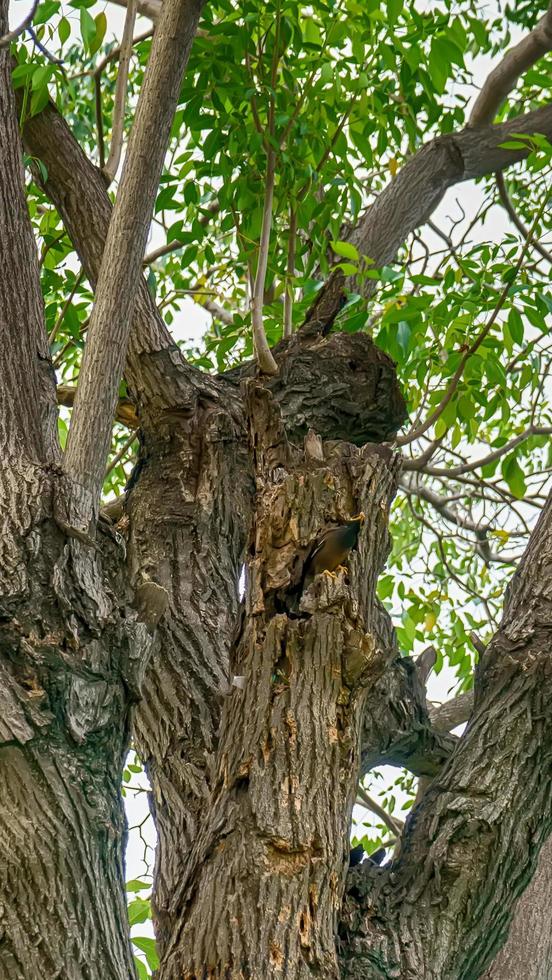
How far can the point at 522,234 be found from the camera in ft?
13.3

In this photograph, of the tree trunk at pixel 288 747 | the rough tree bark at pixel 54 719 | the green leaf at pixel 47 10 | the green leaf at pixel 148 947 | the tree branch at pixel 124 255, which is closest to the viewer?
the rough tree bark at pixel 54 719

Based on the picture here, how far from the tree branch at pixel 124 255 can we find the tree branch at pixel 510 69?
1.92 m

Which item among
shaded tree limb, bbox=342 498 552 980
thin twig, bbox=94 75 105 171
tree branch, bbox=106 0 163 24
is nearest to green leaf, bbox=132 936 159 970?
shaded tree limb, bbox=342 498 552 980

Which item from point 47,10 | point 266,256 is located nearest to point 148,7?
point 47,10

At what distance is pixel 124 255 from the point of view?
2141 millimetres

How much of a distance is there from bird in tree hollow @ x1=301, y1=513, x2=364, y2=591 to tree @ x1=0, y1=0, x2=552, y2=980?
0.03 meters

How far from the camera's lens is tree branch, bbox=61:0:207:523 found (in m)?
2.04

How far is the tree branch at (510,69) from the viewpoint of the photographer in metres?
3.71

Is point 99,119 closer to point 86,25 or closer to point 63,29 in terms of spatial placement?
point 63,29

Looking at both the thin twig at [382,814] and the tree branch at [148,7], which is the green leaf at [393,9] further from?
the thin twig at [382,814]

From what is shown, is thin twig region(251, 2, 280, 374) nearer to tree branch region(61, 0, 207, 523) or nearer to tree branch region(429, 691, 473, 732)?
tree branch region(61, 0, 207, 523)

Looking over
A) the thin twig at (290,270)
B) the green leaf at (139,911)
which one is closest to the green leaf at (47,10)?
the thin twig at (290,270)

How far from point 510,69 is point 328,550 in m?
2.62

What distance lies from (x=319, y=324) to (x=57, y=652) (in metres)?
1.62
